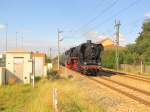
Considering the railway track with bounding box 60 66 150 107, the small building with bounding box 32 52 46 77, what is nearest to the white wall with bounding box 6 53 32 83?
the small building with bounding box 32 52 46 77

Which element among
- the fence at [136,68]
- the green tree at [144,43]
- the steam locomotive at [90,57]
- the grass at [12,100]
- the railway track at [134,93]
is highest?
the green tree at [144,43]

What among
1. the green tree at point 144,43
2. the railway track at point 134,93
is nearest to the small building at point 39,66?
the railway track at point 134,93

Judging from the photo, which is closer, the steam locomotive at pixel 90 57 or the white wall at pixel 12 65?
the white wall at pixel 12 65

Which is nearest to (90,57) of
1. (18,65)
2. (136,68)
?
(18,65)

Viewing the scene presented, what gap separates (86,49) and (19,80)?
8.78m

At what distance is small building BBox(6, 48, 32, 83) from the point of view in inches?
1270

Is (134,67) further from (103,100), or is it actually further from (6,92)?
(103,100)

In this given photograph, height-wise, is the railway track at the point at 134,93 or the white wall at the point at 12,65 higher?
the white wall at the point at 12,65

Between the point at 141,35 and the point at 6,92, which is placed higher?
the point at 141,35

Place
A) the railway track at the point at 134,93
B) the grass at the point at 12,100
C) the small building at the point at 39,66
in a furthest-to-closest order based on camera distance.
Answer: the small building at the point at 39,66 → the railway track at the point at 134,93 → the grass at the point at 12,100

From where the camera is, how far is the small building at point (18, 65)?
32.2 metres

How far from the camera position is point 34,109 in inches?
553

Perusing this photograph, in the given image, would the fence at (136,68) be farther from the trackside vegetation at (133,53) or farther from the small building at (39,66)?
the small building at (39,66)

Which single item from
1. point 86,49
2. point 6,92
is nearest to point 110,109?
point 6,92
